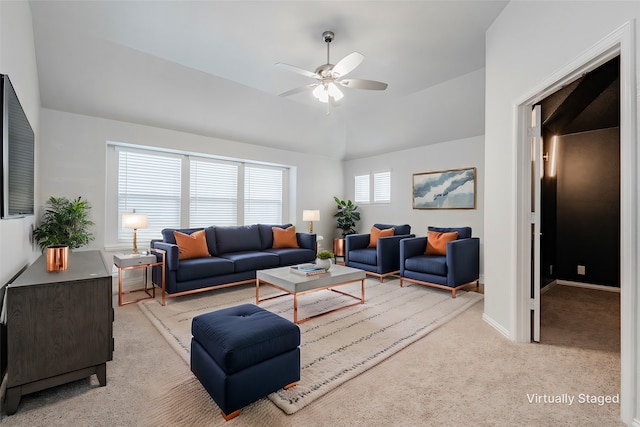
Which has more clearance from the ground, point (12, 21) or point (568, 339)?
point (12, 21)

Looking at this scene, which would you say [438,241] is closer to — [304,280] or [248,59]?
[304,280]

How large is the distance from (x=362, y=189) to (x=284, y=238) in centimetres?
258

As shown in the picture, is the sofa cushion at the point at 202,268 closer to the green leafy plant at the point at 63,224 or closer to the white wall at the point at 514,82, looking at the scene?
the green leafy plant at the point at 63,224

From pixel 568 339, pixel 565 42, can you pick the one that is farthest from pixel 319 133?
pixel 568 339

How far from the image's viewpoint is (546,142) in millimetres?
4793

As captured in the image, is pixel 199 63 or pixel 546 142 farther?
pixel 546 142

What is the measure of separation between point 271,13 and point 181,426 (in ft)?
11.2

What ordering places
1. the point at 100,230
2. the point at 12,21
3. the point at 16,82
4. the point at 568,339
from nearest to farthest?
the point at 12,21 < the point at 16,82 < the point at 568,339 < the point at 100,230

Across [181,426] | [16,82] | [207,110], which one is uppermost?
[207,110]

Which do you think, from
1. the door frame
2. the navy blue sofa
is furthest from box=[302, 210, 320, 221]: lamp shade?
the door frame

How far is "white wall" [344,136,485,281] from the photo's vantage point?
17.3ft

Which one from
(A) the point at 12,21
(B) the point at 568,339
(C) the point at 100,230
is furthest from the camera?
(C) the point at 100,230

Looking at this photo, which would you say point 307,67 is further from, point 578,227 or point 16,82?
point 578,227

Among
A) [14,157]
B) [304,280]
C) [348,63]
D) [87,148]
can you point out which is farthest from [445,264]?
[87,148]
